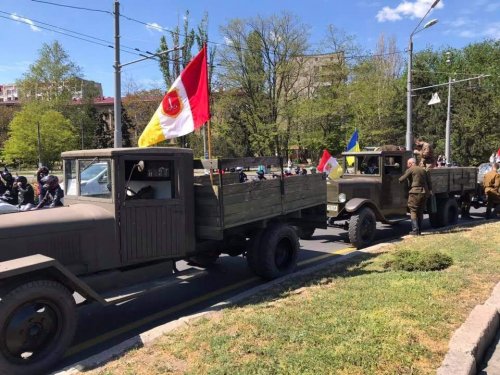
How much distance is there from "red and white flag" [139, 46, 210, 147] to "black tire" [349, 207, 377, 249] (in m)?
4.24

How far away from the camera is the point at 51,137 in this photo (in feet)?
147

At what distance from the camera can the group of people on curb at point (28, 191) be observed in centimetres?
973

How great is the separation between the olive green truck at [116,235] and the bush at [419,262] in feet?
4.86

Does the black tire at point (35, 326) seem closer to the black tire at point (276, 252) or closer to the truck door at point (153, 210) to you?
the truck door at point (153, 210)

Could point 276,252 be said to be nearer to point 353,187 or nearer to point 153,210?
Result: point 153,210

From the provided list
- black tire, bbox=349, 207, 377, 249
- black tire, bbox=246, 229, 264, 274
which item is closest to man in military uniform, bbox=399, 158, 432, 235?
black tire, bbox=349, 207, 377, 249

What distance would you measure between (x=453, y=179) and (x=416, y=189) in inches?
109

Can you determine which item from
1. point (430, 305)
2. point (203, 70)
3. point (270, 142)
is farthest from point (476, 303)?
point (270, 142)

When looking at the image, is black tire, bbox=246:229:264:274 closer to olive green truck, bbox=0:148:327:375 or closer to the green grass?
olive green truck, bbox=0:148:327:375

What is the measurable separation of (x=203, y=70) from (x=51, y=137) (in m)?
43.0

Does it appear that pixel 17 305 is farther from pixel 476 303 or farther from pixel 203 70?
pixel 476 303

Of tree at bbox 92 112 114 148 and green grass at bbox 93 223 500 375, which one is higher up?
tree at bbox 92 112 114 148

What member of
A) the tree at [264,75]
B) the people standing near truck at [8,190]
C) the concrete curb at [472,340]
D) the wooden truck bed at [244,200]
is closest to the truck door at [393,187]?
the wooden truck bed at [244,200]

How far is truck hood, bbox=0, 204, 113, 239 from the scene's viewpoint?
14.1 feet
